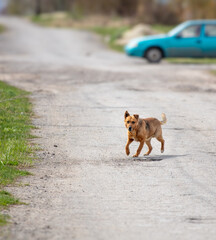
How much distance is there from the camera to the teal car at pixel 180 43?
93.9ft

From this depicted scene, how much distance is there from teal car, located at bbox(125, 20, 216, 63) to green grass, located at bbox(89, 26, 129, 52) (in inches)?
303

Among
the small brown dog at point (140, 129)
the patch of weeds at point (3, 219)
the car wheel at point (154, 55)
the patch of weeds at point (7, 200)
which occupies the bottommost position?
the patch of weeds at point (3, 219)

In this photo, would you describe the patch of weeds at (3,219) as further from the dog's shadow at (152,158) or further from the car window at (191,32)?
the car window at (191,32)

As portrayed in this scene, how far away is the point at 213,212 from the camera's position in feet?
25.3

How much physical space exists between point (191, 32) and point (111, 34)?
674 inches

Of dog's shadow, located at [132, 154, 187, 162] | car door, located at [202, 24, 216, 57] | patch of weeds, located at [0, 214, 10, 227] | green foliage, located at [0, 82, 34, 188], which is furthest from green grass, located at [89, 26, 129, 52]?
patch of weeds, located at [0, 214, 10, 227]

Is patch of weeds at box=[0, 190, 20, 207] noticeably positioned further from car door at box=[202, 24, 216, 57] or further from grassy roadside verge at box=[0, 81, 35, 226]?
A: car door at box=[202, 24, 216, 57]

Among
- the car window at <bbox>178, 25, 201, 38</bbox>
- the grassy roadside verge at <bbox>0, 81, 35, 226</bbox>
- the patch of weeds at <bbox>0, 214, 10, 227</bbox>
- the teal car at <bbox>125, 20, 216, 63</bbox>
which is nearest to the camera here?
the patch of weeds at <bbox>0, 214, 10, 227</bbox>

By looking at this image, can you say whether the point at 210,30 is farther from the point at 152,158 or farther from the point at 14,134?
the point at 152,158

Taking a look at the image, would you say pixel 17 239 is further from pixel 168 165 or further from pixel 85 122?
pixel 85 122

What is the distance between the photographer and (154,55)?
28.8m

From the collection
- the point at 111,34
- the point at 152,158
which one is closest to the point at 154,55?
the point at 111,34

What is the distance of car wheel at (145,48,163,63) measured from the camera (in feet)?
94.2

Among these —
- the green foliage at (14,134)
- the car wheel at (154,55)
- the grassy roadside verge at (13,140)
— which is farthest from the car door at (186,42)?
the grassy roadside verge at (13,140)
